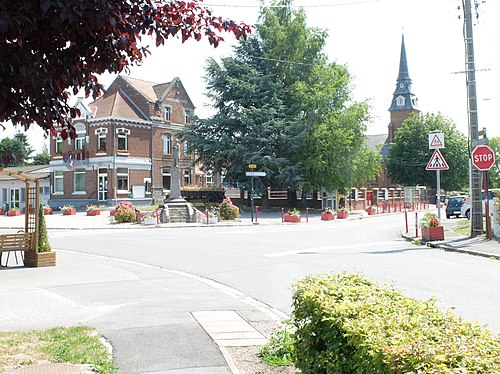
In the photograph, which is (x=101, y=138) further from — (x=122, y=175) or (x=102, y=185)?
(x=102, y=185)

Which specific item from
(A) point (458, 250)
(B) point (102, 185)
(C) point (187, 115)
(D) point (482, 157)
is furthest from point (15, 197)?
(A) point (458, 250)

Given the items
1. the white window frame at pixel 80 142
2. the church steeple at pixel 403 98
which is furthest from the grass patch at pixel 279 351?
the church steeple at pixel 403 98

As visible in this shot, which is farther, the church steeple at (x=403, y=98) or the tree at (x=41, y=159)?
the church steeple at (x=403, y=98)

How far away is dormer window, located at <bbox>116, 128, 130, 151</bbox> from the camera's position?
1966 inches

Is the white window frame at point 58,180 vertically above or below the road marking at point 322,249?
above

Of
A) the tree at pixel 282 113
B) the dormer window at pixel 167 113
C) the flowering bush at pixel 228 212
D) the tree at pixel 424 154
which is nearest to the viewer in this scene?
the flowering bush at pixel 228 212

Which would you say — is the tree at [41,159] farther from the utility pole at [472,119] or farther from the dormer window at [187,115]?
the utility pole at [472,119]

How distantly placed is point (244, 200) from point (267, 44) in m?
14.4

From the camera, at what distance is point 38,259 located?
1355 centimetres

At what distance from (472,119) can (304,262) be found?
30.5 ft

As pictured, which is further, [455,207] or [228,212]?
[455,207]

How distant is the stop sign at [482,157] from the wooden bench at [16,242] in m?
14.1

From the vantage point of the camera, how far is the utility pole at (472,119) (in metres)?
18.6

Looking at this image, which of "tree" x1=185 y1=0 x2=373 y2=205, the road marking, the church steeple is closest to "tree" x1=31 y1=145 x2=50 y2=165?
"tree" x1=185 y1=0 x2=373 y2=205
